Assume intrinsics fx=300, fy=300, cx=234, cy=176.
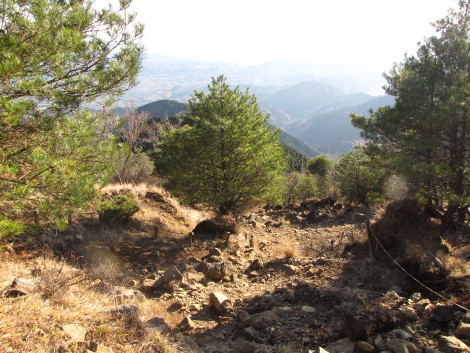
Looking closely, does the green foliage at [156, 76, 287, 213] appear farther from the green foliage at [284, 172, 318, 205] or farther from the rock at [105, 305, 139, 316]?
the green foliage at [284, 172, 318, 205]

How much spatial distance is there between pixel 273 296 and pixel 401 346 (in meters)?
3.02

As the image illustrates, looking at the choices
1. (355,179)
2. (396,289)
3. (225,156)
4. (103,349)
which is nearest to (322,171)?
(355,179)

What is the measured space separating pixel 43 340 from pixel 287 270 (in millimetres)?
6179

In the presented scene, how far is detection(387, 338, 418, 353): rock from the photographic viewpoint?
4113 millimetres

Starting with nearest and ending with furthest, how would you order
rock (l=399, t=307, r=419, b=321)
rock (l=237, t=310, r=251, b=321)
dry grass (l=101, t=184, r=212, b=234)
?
rock (l=399, t=307, r=419, b=321) < rock (l=237, t=310, r=251, b=321) < dry grass (l=101, t=184, r=212, b=234)

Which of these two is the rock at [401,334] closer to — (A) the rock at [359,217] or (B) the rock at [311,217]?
(B) the rock at [311,217]

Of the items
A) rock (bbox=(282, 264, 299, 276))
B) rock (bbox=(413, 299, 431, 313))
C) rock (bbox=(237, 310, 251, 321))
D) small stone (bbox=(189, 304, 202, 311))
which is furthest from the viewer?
rock (bbox=(282, 264, 299, 276))

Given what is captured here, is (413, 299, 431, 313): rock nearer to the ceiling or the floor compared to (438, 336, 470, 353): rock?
nearer to the floor

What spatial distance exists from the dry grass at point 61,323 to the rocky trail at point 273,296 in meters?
0.37

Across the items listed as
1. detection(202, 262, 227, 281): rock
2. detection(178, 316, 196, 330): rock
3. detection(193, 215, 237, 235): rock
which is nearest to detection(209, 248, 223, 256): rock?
detection(202, 262, 227, 281): rock

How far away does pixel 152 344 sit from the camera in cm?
424

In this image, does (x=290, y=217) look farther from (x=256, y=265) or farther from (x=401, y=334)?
(x=401, y=334)

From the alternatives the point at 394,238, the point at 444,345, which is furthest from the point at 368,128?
the point at 444,345

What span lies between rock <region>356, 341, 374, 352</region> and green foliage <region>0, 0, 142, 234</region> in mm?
4981
